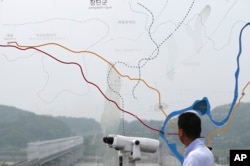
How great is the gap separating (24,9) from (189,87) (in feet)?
3.55

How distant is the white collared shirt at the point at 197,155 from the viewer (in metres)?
1.81

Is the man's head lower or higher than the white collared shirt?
higher

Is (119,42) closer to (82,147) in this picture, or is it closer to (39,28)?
(39,28)

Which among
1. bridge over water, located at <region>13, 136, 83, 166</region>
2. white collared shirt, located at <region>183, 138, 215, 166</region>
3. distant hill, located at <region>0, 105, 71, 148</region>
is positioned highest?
distant hill, located at <region>0, 105, 71, 148</region>

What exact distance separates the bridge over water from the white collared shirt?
0.96 meters

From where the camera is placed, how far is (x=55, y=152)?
262cm

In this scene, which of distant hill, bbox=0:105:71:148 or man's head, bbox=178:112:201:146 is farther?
distant hill, bbox=0:105:71:148

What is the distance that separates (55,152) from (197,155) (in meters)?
1.07

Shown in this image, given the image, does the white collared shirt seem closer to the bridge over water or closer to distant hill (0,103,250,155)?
distant hill (0,103,250,155)

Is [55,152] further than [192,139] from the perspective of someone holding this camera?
Yes

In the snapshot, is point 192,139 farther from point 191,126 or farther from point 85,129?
point 85,129

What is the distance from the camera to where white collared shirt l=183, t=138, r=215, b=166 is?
1808 millimetres

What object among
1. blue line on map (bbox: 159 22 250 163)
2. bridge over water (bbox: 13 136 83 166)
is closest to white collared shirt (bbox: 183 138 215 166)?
blue line on map (bbox: 159 22 250 163)

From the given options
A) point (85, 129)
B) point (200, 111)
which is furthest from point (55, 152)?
point (200, 111)
